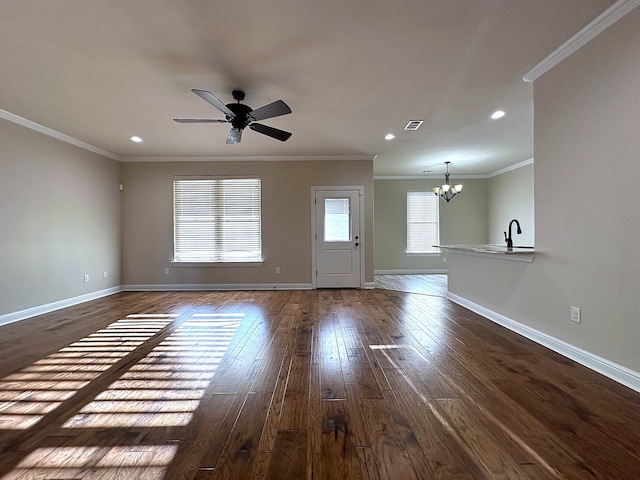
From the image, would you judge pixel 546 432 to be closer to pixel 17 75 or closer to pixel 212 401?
pixel 212 401

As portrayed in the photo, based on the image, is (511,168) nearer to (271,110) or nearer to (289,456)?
(271,110)

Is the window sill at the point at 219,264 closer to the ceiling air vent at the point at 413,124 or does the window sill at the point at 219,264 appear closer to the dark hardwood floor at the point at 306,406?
the dark hardwood floor at the point at 306,406

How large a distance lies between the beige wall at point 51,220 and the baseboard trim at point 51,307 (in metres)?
0.06

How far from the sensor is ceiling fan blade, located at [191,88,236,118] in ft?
8.48

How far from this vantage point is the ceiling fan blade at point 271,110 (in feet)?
9.55

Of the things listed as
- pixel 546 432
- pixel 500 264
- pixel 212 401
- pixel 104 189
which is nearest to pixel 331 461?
pixel 212 401

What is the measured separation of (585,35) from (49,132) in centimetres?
643

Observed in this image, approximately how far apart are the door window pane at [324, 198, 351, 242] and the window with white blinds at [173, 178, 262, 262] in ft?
4.58

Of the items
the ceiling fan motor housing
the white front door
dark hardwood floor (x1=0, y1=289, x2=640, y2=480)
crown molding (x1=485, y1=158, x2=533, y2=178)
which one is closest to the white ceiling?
the ceiling fan motor housing

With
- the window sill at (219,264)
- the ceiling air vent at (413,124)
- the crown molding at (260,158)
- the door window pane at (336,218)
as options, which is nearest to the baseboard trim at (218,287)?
the window sill at (219,264)

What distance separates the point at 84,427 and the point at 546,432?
2521mm

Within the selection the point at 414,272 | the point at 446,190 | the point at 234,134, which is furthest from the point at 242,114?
the point at 414,272

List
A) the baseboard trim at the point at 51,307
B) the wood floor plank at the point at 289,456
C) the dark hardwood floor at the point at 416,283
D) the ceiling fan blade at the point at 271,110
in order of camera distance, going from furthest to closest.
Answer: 1. the dark hardwood floor at the point at 416,283
2. the baseboard trim at the point at 51,307
3. the ceiling fan blade at the point at 271,110
4. the wood floor plank at the point at 289,456

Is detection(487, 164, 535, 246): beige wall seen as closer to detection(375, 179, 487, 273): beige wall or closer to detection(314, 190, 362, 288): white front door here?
detection(375, 179, 487, 273): beige wall
